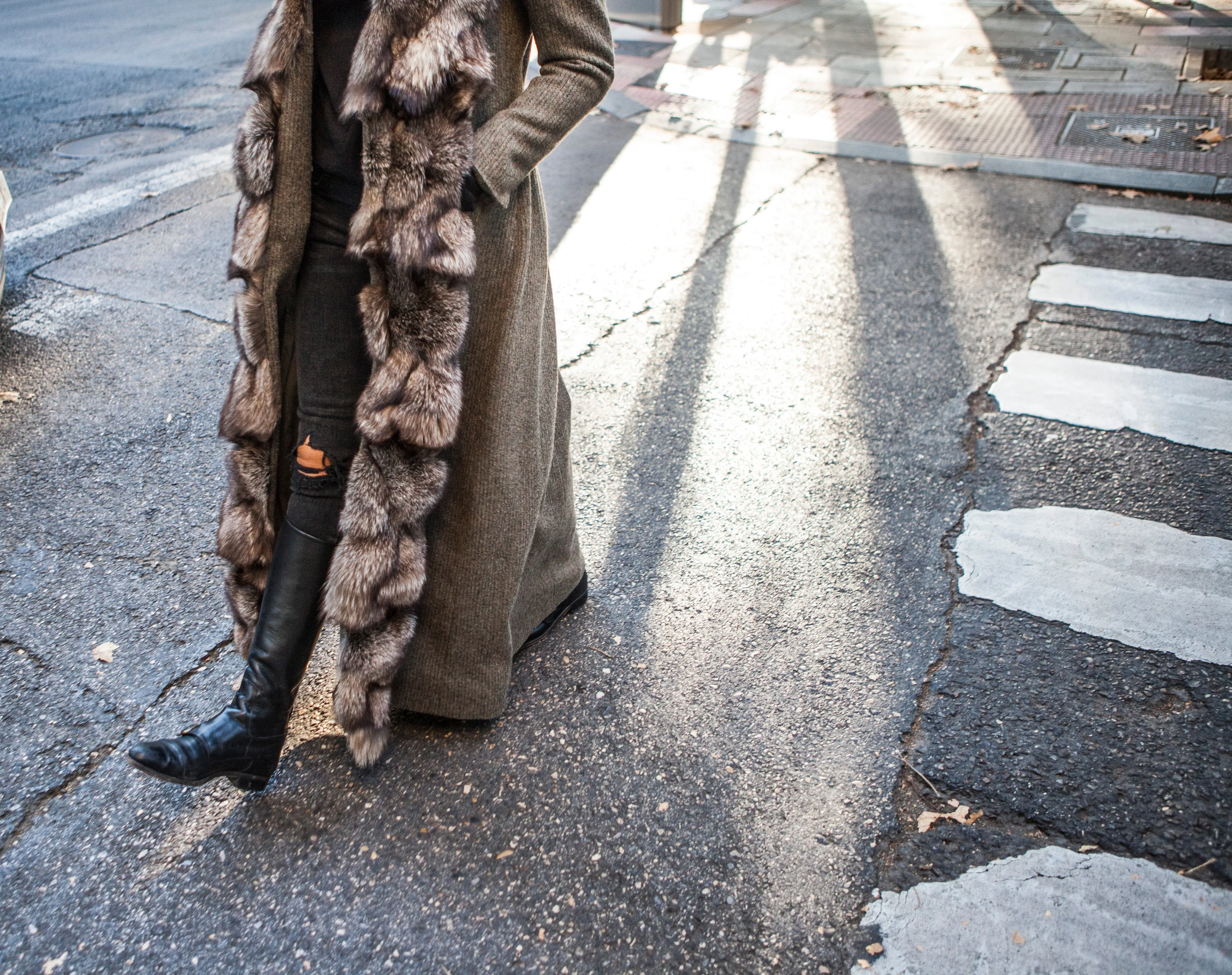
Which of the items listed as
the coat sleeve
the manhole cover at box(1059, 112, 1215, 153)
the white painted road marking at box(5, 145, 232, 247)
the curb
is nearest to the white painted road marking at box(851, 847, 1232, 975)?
the coat sleeve

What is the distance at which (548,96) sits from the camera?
199 cm

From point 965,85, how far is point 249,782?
876 cm

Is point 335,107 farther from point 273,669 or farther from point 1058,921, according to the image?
point 1058,921

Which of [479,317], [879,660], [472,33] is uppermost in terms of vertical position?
[472,33]

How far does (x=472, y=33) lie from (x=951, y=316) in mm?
3327

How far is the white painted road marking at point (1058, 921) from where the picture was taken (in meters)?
1.83

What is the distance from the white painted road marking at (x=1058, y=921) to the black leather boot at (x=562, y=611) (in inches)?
44.7

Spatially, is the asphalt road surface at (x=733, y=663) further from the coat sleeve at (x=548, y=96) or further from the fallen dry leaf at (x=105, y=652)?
the coat sleeve at (x=548, y=96)

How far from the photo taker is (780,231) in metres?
5.60

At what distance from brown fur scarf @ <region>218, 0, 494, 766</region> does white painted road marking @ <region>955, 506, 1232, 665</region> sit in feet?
5.76

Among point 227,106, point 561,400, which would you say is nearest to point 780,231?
point 561,400

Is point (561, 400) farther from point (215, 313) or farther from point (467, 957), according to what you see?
point (215, 313)

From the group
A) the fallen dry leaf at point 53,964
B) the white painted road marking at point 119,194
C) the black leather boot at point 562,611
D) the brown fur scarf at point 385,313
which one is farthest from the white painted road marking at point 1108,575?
the white painted road marking at point 119,194

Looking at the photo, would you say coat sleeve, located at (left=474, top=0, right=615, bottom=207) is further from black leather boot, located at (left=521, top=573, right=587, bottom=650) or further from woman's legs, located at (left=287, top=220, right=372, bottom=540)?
black leather boot, located at (left=521, top=573, right=587, bottom=650)
